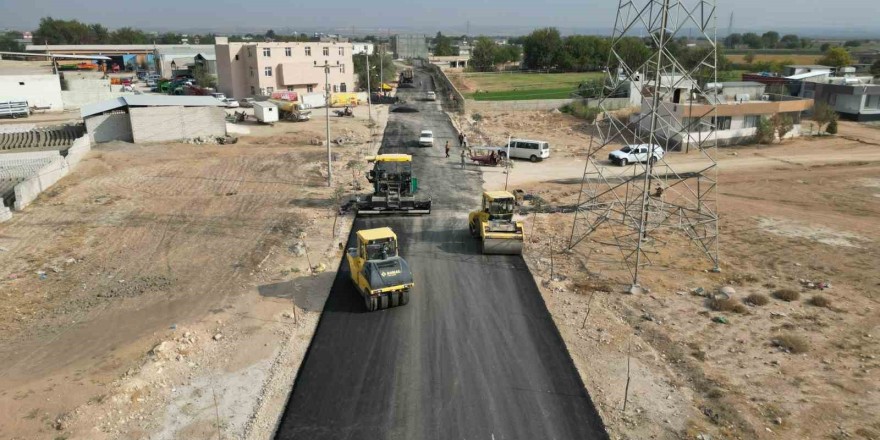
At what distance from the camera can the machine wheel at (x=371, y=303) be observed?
16.8 meters

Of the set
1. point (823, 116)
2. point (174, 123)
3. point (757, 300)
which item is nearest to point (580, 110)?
point (823, 116)

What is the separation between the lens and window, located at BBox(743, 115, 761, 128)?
44.7 meters

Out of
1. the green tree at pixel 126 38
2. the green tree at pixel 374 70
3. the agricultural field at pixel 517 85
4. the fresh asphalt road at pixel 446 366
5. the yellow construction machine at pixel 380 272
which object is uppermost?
the green tree at pixel 126 38

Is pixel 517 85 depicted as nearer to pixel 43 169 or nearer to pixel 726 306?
pixel 43 169

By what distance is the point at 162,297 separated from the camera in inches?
723

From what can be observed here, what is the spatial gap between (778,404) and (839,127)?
50.1 metres

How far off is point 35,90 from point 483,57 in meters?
78.6

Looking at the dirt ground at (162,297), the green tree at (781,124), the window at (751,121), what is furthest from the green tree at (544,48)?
the dirt ground at (162,297)

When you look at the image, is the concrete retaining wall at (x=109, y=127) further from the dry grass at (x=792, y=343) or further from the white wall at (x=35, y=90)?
the dry grass at (x=792, y=343)

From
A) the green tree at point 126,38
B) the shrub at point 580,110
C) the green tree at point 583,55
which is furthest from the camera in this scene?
the green tree at point 126,38

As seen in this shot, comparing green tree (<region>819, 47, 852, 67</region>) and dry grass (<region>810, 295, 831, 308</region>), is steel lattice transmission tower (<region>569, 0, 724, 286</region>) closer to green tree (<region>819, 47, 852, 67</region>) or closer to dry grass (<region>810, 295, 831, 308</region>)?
dry grass (<region>810, 295, 831, 308</region>)

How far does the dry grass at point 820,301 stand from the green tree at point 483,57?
336 ft

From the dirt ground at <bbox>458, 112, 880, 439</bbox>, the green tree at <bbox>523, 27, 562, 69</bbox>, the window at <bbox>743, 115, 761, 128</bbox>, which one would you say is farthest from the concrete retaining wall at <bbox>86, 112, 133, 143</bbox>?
the green tree at <bbox>523, 27, 562, 69</bbox>

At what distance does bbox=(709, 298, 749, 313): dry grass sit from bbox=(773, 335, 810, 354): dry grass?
1.76 metres
